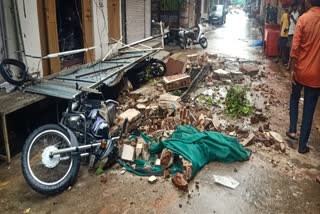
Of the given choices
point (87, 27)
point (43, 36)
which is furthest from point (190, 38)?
point (43, 36)

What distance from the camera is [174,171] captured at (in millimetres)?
4207

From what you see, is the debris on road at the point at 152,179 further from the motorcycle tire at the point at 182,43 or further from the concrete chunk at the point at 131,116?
the motorcycle tire at the point at 182,43

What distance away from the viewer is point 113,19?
9.02 metres

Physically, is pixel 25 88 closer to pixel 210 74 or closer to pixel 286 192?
pixel 286 192

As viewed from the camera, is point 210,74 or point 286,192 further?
point 210,74

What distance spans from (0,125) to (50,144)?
1064 mm

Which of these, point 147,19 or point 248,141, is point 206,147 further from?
point 147,19

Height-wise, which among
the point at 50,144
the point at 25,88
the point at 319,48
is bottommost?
the point at 50,144

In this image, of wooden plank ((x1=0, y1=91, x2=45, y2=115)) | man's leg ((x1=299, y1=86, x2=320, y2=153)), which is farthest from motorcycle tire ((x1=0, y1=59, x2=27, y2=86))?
Result: man's leg ((x1=299, y1=86, x2=320, y2=153))

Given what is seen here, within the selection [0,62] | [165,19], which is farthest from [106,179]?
[165,19]

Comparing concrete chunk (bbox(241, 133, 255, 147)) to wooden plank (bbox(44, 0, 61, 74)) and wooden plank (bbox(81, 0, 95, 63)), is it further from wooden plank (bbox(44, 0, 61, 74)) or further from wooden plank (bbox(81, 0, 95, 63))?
wooden plank (bbox(81, 0, 95, 63))

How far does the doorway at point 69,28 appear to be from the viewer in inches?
315

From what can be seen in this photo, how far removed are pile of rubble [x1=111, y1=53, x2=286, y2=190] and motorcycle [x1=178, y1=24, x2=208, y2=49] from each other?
5.35m

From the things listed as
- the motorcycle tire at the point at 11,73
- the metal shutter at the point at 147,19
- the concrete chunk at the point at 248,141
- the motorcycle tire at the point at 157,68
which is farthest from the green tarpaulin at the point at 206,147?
the metal shutter at the point at 147,19
